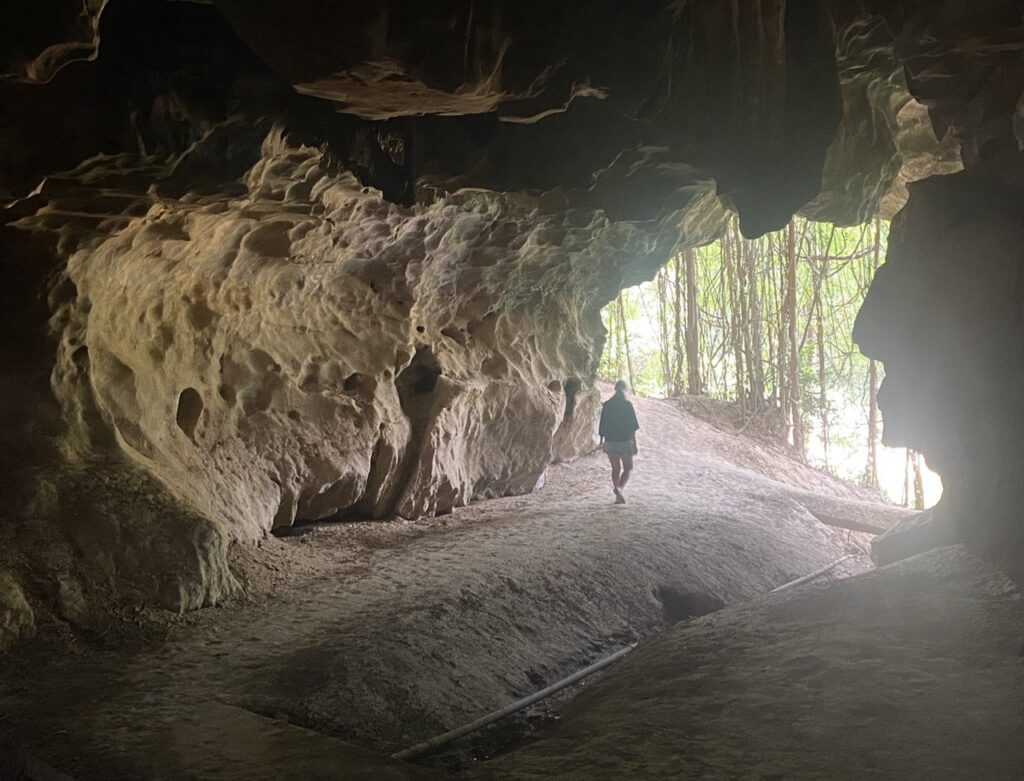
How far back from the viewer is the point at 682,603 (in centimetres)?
670

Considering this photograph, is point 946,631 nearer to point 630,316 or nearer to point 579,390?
point 579,390

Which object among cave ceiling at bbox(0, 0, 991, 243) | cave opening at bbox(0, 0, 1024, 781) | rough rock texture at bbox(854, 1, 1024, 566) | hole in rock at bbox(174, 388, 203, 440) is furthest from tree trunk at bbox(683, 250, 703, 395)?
hole in rock at bbox(174, 388, 203, 440)

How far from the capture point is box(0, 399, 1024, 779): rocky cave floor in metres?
2.90

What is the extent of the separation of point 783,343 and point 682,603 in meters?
8.41

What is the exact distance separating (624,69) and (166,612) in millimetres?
3904

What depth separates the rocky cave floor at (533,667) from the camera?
2900 millimetres

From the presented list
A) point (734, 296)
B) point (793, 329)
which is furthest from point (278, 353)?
point (793, 329)

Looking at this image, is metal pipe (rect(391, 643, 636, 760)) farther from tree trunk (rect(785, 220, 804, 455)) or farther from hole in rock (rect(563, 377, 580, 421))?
tree trunk (rect(785, 220, 804, 455))

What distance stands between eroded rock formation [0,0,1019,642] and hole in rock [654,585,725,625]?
2.52m

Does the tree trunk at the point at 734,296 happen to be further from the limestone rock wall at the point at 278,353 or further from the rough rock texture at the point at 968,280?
the rough rock texture at the point at 968,280

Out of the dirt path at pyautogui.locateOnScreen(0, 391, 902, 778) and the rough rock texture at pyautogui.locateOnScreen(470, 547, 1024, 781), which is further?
the dirt path at pyautogui.locateOnScreen(0, 391, 902, 778)

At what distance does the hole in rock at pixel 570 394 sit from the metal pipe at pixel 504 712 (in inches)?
200

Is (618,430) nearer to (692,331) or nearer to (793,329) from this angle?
(793,329)

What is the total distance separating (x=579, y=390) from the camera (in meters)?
10.7
